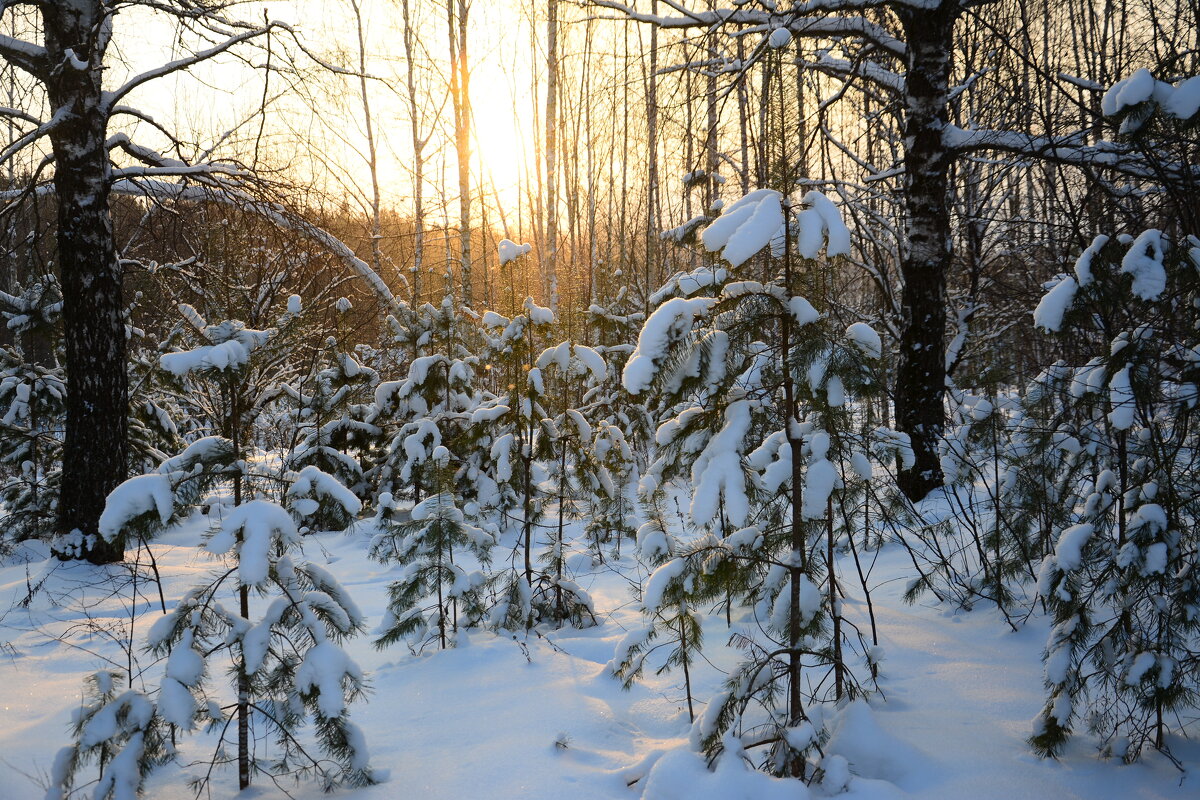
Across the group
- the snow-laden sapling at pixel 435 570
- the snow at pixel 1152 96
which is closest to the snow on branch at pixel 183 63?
the snow-laden sapling at pixel 435 570

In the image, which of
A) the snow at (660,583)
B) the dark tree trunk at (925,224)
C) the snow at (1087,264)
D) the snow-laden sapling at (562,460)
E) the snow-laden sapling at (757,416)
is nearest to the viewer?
the snow-laden sapling at (757,416)

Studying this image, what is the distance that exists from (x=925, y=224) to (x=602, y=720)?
463cm

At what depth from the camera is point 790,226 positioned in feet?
8.41

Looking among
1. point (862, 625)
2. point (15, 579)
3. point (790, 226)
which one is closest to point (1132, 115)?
point (790, 226)

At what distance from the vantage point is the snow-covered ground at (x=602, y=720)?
2.63 meters

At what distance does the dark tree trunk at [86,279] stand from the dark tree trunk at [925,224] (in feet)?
22.1

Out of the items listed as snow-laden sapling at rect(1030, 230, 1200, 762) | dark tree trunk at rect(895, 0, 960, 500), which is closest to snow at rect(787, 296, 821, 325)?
snow-laden sapling at rect(1030, 230, 1200, 762)

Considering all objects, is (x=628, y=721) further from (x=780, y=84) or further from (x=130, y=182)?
(x=130, y=182)

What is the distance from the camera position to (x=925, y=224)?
5668mm

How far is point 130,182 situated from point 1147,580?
8.13 metres

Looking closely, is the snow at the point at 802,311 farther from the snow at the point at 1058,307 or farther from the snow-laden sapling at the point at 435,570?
the snow-laden sapling at the point at 435,570

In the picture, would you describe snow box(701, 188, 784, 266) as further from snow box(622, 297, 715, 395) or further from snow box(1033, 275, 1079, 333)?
snow box(1033, 275, 1079, 333)

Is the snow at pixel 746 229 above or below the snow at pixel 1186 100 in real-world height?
below

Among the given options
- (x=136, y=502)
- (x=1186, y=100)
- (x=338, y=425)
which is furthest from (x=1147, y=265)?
(x=338, y=425)
